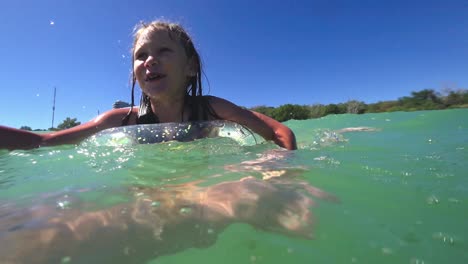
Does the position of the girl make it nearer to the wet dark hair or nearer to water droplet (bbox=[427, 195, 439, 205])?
the wet dark hair

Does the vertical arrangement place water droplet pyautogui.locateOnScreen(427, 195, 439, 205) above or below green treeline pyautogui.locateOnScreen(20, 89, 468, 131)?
below

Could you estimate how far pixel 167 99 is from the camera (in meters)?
3.27

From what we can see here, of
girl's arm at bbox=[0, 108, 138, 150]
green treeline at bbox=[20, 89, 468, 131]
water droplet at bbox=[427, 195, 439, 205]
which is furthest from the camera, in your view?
green treeline at bbox=[20, 89, 468, 131]

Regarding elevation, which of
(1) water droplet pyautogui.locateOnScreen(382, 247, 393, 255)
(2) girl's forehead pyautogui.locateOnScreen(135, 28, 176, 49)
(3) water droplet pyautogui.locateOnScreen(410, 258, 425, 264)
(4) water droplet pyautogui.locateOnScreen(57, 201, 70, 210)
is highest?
(2) girl's forehead pyautogui.locateOnScreen(135, 28, 176, 49)

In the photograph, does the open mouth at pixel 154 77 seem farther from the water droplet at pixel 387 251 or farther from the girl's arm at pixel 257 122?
the water droplet at pixel 387 251

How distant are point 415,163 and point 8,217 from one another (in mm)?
2292

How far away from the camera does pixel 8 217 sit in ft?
3.70

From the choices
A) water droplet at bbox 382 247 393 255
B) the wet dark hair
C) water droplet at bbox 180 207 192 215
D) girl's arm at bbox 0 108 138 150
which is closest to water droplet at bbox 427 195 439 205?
water droplet at bbox 382 247 393 255

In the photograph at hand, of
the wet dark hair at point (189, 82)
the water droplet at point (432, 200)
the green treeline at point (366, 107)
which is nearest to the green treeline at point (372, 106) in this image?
the green treeline at point (366, 107)

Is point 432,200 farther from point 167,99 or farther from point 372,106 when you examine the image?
point 372,106

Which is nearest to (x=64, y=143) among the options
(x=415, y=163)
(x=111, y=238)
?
(x=111, y=238)

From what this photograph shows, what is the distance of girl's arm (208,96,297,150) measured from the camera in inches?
105

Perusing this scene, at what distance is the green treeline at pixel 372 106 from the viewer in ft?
107

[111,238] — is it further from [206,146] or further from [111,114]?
[111,114]
